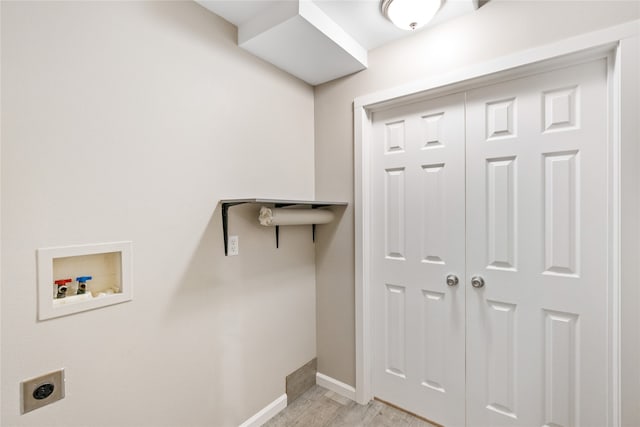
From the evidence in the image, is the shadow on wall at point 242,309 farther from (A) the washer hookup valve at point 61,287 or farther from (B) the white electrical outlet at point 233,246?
(A) the washer hookup valve at point 61,287

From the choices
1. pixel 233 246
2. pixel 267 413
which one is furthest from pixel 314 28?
pixel 267 413

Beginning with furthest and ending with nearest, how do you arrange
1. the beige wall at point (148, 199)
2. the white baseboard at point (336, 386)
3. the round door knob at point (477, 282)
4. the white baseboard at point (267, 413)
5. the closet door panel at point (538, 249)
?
the white baseboard at point (336, 386)
the white baseboard at point (267, 413)
the round door knob at point (477, 282)
the closet door panel at point (538, 249)
the beige wall at point (148, 199)

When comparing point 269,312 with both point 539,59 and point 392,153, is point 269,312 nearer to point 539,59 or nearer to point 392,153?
point 392,153

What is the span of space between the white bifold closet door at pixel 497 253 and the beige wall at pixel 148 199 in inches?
Answer: 27.7

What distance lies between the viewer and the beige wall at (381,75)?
1.34m

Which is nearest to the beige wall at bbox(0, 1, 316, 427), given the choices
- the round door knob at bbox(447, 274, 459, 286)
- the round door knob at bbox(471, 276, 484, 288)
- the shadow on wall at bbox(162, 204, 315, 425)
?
the shadow on wall at bbox(162, 204, 315, 425)

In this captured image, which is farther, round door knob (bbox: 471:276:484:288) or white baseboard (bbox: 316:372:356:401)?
white baseboard (bbox: 316:372:356:401)

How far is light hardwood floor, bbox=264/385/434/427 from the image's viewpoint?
5.79 feet

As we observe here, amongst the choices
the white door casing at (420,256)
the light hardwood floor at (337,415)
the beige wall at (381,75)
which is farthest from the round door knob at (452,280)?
the light hardwood floor at (337,415)

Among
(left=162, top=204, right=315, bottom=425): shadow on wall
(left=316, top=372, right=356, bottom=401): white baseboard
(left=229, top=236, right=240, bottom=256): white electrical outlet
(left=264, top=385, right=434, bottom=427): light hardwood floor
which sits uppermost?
(left=229, top=236, right=240, bottom=256): white electrical outlet

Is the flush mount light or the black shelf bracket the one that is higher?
the flush mount light

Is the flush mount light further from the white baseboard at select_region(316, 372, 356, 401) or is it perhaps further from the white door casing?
the white baseboard at select_region(316, 372, 356, 401)

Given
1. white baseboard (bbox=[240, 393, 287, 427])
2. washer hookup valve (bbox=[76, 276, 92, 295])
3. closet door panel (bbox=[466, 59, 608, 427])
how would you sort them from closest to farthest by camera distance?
washer hookup valve (bbox=[76, 276, 92, 295]) → closet door panel (bbox=[466, 59, 608, 427]) → white baseboard (bbox=[240, 393, 287, 427])

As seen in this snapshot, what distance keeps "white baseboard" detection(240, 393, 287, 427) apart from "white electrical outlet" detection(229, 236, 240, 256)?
96cm
